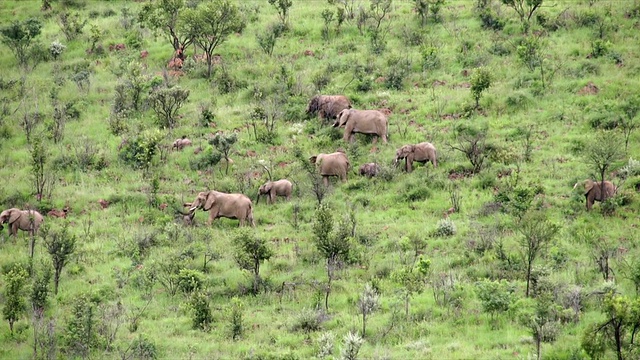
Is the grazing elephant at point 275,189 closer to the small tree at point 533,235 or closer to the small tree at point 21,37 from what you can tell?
→ the small tree at point 533,235

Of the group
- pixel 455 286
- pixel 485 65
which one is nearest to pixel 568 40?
pixel 485 65

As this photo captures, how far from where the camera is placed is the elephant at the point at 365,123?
32938 mm

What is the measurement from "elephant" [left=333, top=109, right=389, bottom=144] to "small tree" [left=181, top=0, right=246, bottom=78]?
877 centimetres

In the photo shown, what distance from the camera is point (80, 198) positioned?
30.6m

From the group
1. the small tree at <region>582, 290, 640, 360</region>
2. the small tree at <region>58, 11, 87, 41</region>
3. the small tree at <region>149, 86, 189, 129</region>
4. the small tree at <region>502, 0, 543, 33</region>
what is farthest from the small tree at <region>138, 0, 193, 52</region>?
the small tree at <region>582, 290, 640, 360</region>

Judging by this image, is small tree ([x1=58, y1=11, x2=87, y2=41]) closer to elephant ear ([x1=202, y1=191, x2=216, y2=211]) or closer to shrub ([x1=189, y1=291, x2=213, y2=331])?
elephant ear ([x1=202, y1=191, x2=216, y2=211])

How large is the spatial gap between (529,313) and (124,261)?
472 inches

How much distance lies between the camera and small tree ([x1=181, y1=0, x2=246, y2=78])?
38.9m

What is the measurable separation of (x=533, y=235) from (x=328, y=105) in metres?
13.5

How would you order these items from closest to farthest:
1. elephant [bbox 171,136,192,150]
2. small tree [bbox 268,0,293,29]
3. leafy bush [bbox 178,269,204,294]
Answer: leafy bush [bbox 178,269,204,294] → elephant [bbox 171,136,192,150] → small tree [bbox 268,0,293,29]

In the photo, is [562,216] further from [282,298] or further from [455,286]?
[282,298]

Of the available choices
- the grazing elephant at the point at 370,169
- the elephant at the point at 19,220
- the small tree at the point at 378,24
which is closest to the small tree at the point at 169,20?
the small tree at the point at 378,24

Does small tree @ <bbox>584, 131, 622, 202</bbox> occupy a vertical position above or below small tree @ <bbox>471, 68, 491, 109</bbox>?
below

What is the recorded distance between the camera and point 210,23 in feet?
128
